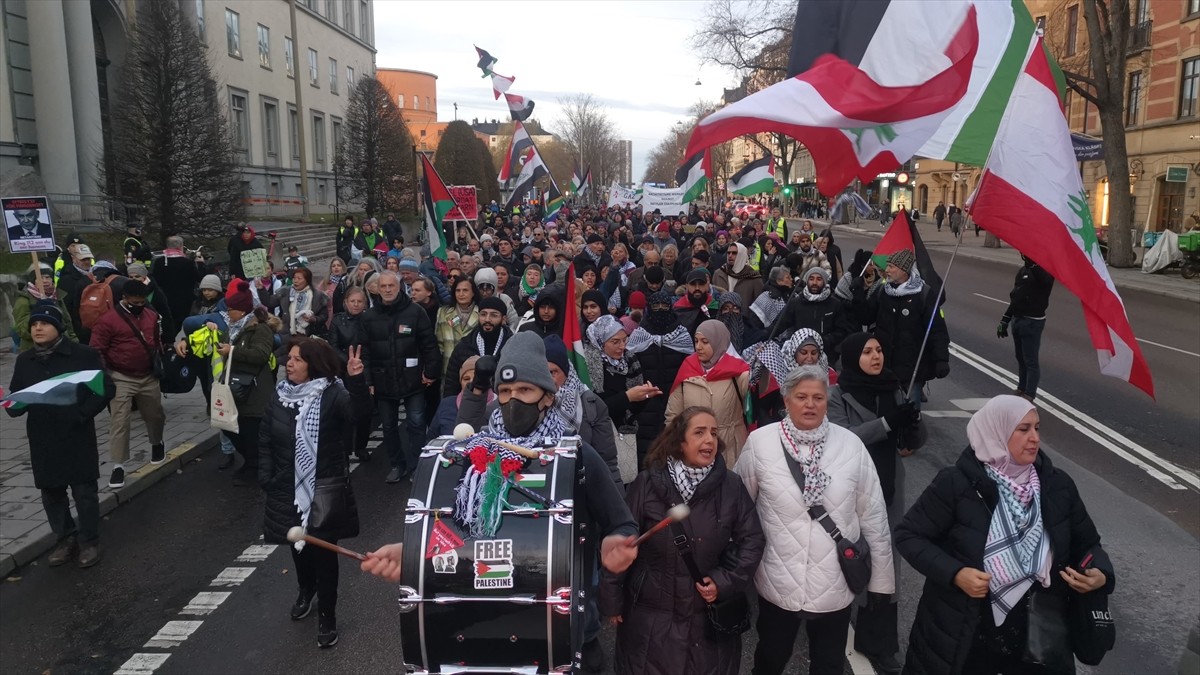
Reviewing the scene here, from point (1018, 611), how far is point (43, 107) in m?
25.6

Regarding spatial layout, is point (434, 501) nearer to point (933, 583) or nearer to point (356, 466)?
point (933, 583)

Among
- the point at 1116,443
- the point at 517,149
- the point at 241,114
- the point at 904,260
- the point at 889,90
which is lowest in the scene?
the point at 1116,443

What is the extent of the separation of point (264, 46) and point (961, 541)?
142 feet

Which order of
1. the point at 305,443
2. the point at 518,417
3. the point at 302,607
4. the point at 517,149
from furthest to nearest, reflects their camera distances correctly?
the point at 517,149, the point at 302,607, the point at 305,443, the point at 518,417

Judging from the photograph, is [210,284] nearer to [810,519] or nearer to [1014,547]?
[810,519]

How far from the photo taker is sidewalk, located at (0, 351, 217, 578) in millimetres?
6059

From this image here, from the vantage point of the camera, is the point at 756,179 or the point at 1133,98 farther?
the point at 1133,98

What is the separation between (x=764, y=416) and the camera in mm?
5730

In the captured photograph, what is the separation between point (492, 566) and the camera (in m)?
2.81

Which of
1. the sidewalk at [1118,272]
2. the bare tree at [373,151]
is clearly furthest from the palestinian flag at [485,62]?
the sidewalk at [1118,272]

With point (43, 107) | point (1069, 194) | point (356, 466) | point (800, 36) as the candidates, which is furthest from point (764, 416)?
point (43, 107)

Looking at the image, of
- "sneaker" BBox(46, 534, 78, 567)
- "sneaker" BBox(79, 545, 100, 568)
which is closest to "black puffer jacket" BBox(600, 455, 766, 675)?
"sneaker" BBox(79, 545, 100, 568)

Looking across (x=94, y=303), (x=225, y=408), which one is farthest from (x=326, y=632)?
(x=94, y=303)

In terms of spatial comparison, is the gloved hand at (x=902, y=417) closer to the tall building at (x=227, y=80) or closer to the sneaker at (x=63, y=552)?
the sneaker at (x=63, y=552)
